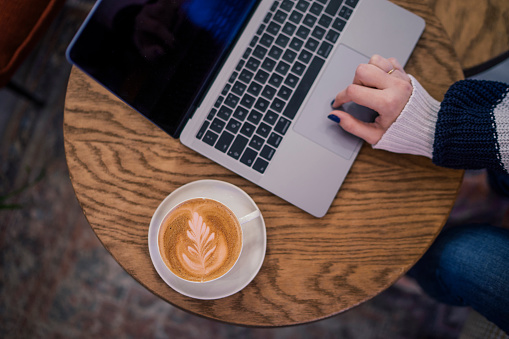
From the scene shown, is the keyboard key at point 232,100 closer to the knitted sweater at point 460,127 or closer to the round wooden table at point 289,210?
the round wooden table at point 289,210

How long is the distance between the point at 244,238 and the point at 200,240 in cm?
11

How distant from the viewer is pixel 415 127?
72 cm

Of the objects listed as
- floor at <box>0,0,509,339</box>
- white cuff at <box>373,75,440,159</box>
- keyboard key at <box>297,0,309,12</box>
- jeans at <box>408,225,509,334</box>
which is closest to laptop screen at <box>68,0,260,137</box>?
keyboard key at <box>297,0,309,12</box>

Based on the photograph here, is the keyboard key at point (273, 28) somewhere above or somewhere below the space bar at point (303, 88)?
above

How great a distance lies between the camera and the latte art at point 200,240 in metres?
0.65

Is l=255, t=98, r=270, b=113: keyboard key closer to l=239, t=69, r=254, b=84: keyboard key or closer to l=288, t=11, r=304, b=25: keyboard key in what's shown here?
l=239, t=69, r=254, b=84: keyboard key

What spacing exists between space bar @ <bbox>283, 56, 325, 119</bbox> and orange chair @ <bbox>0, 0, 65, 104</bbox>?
2.71ft

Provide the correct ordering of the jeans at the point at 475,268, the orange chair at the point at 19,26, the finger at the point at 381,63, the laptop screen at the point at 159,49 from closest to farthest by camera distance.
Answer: the laptop screen at the point at 159,49 → the finger at the point at 381,63 → the jeans at the point at 475,268 → the orange chair at the point at 19,26

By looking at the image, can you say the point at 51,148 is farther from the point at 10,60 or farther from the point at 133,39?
the point at 133,39

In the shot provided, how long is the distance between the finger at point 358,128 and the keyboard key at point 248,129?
17 centimetres

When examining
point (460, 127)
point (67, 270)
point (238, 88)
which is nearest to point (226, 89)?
point (238, 88)

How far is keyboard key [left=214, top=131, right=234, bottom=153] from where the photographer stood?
0.75m

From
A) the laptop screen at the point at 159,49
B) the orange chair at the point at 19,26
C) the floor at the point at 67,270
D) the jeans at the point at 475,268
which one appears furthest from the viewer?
the floor at the point at 67,270

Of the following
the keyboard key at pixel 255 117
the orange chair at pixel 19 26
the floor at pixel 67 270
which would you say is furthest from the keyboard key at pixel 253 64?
the floor at pixel 67 270
